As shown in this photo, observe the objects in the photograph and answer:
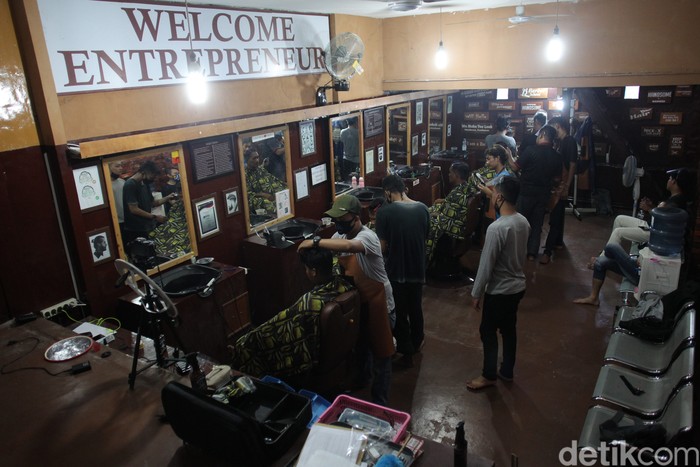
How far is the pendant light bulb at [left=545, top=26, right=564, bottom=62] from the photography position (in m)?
4.72

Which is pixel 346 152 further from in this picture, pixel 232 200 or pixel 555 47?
pixel 555 47

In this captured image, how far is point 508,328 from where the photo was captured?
357 cm

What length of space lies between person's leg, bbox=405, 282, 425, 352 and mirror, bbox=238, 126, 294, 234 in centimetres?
168

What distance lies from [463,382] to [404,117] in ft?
13.8

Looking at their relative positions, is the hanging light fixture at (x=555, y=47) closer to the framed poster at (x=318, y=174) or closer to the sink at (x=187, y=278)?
the framed poster at (x=318, y=174)

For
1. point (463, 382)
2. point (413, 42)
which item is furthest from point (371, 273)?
point (413, 42)

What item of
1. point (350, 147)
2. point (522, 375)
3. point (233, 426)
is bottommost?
point (522, 375)

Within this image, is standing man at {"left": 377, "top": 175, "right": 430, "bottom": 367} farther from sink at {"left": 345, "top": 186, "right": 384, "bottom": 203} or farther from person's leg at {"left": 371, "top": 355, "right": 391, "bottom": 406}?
sink at {"left": 345, "top": 186, "right": 384, "bottom": 203}

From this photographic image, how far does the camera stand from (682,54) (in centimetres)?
453

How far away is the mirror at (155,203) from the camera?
345cm

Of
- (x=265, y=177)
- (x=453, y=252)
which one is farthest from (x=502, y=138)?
(x=265, y=177)

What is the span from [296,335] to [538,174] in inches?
153

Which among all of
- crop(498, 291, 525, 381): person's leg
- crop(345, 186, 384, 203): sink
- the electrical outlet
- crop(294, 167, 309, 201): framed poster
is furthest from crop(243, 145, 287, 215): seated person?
crop(498, 291, 525, 381): person's leg

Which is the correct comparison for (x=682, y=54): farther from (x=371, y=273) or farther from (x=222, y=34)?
(x=222, y=34)
